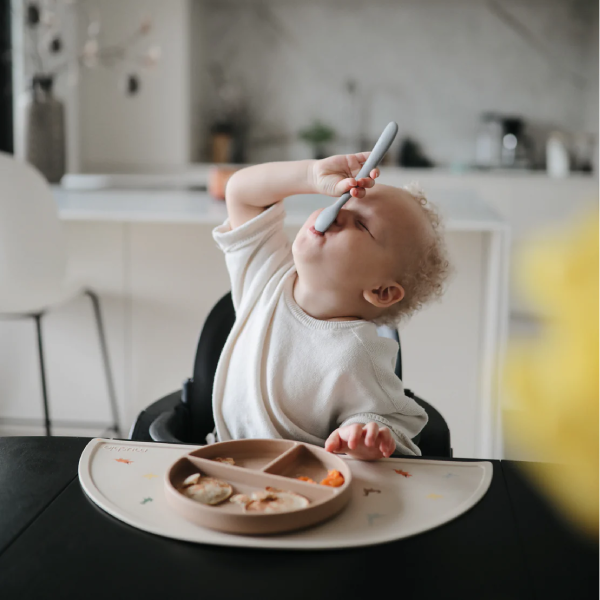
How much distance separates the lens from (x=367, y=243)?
993 millimetres

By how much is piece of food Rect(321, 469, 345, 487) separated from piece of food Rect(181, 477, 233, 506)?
9 centimetres

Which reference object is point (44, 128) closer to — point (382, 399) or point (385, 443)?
point (382, 399)

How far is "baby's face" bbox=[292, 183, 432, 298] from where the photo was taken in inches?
39.1

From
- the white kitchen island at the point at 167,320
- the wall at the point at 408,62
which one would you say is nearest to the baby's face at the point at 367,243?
the white kitchen island at the point at 167,320

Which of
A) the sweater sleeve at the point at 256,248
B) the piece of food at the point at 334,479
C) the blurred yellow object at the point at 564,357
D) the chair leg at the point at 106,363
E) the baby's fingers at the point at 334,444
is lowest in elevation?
the chair leg at the point at 106,363

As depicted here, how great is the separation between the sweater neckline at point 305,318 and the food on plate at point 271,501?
0.39 meters

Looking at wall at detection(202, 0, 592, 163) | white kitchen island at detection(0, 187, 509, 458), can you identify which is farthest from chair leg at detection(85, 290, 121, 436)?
wall at detection(202, 0, 592, 163)

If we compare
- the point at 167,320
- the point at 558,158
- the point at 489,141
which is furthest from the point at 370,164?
the point at 489,141

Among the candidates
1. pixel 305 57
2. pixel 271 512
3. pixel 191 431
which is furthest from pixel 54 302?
pixel 305 57

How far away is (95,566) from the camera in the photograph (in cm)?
55

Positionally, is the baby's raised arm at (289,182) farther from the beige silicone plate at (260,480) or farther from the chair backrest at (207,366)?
the beige silicone plate at (260,480)

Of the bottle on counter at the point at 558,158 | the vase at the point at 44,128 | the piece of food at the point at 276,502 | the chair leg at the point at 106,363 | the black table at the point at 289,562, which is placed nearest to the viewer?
the black table at the point at 289,562

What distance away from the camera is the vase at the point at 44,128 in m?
2.86

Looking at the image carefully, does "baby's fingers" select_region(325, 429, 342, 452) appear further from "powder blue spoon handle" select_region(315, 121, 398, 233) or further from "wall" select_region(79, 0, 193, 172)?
"wall" select_region(79, 0, 193, 172)
